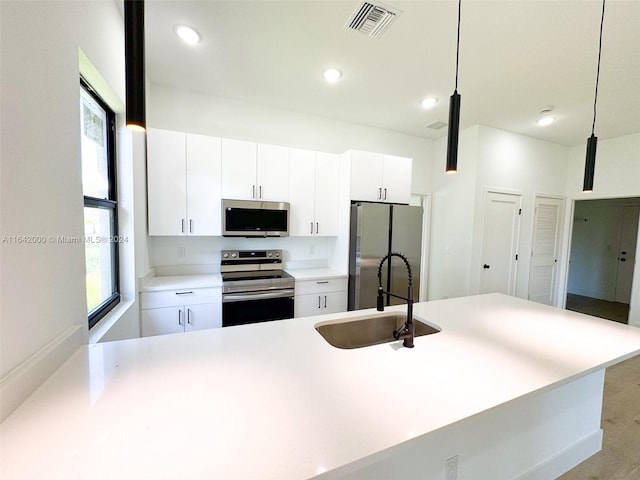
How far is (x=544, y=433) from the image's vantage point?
60.1 inches

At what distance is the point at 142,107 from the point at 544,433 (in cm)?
251

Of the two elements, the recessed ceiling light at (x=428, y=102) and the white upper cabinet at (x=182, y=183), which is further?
the recessed ceiling light at (x=428, y=102)

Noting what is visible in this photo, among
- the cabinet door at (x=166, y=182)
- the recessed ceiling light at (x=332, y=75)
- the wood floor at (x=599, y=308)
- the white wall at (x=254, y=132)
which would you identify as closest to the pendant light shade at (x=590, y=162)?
the recessed ceiling light at (x=332, y=75)

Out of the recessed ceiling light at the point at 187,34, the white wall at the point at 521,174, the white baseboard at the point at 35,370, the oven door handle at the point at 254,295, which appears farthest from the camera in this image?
the white wall at the point at 521,174

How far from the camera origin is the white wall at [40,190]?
0.82 m

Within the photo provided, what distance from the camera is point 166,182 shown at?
2648mm

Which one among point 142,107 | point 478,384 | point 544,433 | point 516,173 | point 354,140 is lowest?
point 544,433

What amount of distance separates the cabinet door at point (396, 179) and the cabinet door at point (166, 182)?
233 centimetres

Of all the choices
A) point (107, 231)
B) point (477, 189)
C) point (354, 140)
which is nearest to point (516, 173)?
point (477, 189)

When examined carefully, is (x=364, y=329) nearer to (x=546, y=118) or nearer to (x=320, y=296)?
(x=320, y=296)

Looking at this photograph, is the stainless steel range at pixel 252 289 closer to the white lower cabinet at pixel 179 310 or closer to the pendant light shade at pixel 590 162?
the white lower cabinet at pixel 179 310

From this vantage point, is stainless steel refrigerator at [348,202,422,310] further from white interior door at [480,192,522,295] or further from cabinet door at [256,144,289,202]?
white interior door at [480,192,522,295]

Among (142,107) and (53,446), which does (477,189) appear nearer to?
(142,107)

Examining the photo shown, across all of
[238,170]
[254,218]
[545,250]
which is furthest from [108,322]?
[545,250]
